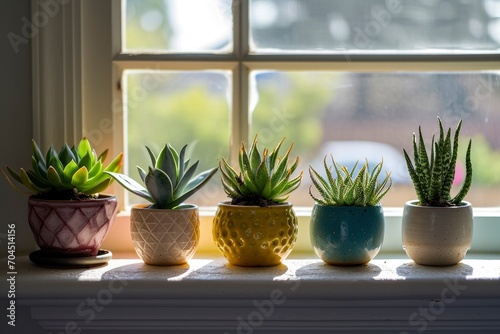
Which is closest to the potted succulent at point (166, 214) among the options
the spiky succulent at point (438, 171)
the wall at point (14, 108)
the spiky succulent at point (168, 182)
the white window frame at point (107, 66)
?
the spiky succulent at point (168, 182)

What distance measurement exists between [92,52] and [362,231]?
2.04 ft

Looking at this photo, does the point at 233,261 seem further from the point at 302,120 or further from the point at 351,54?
the point at 351,54

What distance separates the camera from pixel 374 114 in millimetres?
1430

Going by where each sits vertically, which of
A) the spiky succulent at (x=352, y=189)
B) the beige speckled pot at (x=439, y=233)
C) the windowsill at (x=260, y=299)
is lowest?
the windowsill at (x=260, y=299)

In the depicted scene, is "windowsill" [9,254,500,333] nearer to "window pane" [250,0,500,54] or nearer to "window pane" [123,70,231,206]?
"window pane" [123,70,231,206]

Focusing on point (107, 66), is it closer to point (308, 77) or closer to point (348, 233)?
point (308, 77)

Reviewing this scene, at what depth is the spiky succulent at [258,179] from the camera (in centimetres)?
125

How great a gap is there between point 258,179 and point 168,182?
0.16 m

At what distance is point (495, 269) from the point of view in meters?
1.25

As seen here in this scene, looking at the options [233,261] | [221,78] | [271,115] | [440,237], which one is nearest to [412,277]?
[440,237]

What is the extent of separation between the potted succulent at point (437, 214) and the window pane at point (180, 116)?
0.38m

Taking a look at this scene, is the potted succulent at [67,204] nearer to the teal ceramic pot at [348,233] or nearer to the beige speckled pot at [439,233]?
the teal ceramic pot at [348,233]

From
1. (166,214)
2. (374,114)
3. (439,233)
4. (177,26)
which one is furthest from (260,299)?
(177,26)

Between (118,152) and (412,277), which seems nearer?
(412,277)
